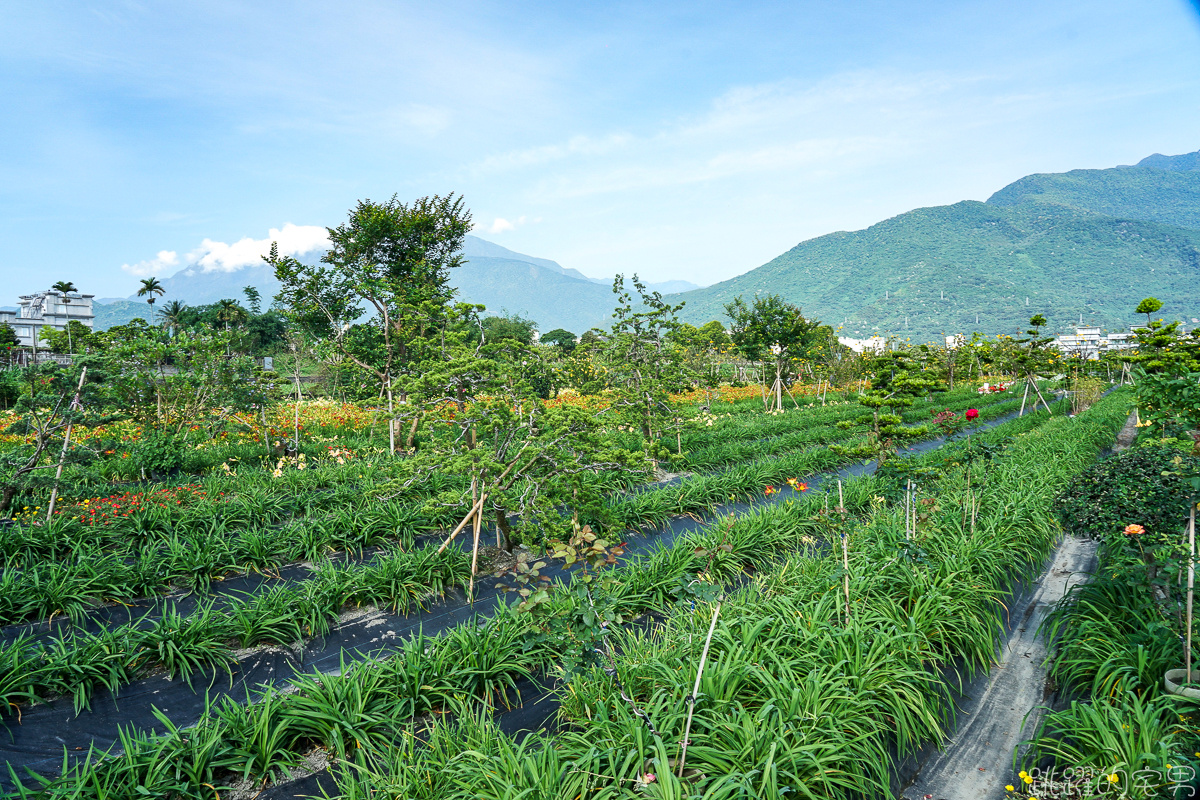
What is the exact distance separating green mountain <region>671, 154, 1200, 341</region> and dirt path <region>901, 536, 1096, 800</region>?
93719mm

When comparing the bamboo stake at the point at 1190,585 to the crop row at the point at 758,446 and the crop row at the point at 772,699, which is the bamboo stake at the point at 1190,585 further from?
the crop row at the point at 758,446

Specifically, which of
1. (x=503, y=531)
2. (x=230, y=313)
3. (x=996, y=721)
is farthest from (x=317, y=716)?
(x=230, y=313)

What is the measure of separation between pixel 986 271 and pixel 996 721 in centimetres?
14601

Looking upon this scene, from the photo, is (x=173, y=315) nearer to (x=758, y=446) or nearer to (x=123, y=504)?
(x=123, y=504)

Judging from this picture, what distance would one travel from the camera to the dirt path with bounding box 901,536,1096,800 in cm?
275

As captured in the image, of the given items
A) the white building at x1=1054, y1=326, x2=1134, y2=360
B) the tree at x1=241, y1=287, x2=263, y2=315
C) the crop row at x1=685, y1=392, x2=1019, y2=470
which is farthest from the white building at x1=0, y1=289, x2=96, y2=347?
the white building at x1=1054, y1=326, x2=1134, y2=360

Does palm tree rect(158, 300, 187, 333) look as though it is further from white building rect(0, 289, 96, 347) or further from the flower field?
the flower field

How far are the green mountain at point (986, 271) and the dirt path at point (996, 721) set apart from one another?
93.7 m

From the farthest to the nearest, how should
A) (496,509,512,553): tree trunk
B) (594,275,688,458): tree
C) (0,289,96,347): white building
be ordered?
(0,289,96,347): white building < (594,275,688,458): tree < (496,509,512,553): tree trunk

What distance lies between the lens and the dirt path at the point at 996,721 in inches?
108

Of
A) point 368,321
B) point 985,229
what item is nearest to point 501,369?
point 368,321

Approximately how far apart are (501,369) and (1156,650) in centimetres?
507

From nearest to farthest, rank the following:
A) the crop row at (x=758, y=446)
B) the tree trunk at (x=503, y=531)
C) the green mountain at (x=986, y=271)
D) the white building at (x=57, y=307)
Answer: the tree trunk at (x=503, y=531)
the crop row at (x=758, y=446)
the white building at (x=57, y=307)
the green mountain at (x=986, y=271)

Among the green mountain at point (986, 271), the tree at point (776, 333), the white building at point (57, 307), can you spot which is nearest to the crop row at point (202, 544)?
the tree at point (776, 333)
